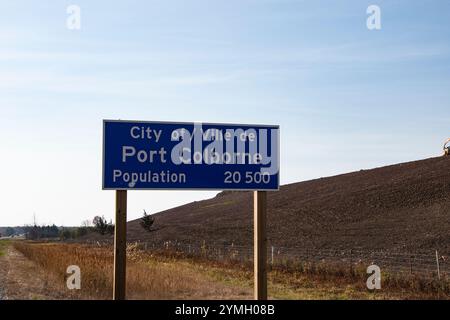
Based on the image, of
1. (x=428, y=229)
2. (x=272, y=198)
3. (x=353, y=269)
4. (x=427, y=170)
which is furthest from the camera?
(x=272, y=198)

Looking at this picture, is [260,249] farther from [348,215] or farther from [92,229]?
[92,229]

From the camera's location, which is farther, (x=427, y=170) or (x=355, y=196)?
(x=427, y=170)

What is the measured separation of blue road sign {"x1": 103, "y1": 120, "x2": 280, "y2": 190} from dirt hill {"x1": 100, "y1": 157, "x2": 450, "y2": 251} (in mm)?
28306

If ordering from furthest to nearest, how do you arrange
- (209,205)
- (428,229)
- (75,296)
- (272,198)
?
1. (209,205)
2. (272,198)
3. (428,229)
4. (75,296)

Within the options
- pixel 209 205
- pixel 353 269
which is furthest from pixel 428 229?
pixel 209 205

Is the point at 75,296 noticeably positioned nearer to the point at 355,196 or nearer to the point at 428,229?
the point at 428,229

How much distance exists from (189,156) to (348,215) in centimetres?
4524

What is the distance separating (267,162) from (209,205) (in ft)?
236

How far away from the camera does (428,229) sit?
4169 cm

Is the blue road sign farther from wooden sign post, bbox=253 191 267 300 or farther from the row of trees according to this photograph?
the row of trees

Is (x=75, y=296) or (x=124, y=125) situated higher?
(x=124, y=125)

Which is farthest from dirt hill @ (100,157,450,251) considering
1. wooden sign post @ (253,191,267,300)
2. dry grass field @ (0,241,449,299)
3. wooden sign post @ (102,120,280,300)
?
wooden sign post @ (102,120,280,300)

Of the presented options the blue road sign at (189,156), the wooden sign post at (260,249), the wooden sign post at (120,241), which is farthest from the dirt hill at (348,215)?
the wooden sign post at (120,241)
